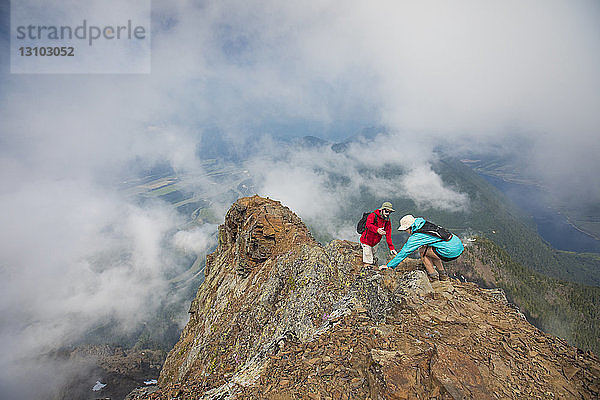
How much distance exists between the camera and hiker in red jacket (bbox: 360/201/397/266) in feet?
38.5

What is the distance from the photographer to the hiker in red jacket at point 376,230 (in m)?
11.7

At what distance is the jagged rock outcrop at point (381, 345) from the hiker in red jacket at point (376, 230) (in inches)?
44.9

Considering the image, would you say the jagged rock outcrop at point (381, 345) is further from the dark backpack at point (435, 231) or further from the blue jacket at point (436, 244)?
the dark backpack at point (435, 231)

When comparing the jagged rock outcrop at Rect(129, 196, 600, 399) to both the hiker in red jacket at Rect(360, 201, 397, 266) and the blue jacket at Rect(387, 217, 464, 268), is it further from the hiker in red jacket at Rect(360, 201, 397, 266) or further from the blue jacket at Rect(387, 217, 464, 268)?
the blue jacket at Rect(387, 217, 464, 268)

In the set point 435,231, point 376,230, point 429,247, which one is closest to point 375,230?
point 376,230

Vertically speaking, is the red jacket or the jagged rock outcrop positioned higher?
the red jacket

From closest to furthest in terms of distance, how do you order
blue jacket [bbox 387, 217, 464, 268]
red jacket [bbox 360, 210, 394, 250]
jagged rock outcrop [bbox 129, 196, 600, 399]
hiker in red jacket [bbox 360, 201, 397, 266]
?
jagged rock outcrop [bbox 129, 196, 600, 399], blue jacket [bbox 387, 217, 464, 268], hiker in red jacket [bbox 360, 201, 397, 266], red jacket [bbox 360, 210, 394, 250]

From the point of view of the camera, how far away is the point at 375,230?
12.2 meters

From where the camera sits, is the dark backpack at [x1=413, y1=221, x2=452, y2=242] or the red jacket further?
the red jacket

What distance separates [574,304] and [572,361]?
20020 centimetres

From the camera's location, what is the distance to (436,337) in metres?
7.87

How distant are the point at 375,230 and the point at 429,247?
8.26 ft

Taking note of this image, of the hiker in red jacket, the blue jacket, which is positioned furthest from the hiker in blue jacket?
the hiker in red jacket

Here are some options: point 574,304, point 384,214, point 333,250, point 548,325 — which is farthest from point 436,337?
point 574,304
